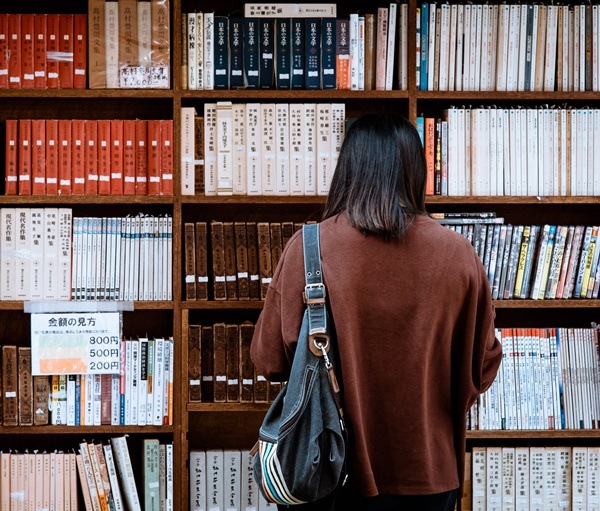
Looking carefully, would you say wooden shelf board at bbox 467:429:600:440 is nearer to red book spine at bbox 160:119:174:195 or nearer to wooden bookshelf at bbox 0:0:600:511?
wooden bookshelf at bbox 0:0:600:511

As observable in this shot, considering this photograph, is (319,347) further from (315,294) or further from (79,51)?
(79,51)

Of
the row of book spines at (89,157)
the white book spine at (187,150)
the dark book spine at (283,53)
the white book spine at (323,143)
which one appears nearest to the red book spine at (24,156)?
the row of book spines at (89,157)

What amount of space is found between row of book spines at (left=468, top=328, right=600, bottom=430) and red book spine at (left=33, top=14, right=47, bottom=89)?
1.73 meters

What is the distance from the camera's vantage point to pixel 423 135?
251cm

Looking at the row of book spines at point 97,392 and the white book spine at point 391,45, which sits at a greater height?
the white book spine at point 391,45

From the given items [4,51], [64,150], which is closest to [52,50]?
[4,51]

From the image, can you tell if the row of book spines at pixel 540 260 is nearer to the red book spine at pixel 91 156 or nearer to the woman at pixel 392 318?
the woman at pixel 392 318

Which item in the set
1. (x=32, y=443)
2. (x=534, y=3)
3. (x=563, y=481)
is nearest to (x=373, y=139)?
(x=534, y=3)

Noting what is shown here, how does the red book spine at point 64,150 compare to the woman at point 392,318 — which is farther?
the red book spine at point 64,150

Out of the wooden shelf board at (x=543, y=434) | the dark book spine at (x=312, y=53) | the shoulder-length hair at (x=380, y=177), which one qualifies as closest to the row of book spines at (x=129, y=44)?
the dark book spine at (x=312, y=53)

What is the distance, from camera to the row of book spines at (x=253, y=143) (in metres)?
2.47

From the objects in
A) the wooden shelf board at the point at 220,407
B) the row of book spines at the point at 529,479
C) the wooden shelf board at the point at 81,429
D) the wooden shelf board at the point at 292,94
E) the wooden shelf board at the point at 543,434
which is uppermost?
the wooden shelf board at the point at 292,94

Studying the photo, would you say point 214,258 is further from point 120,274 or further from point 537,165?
point 537,165

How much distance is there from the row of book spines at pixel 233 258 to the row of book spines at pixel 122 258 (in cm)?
8
